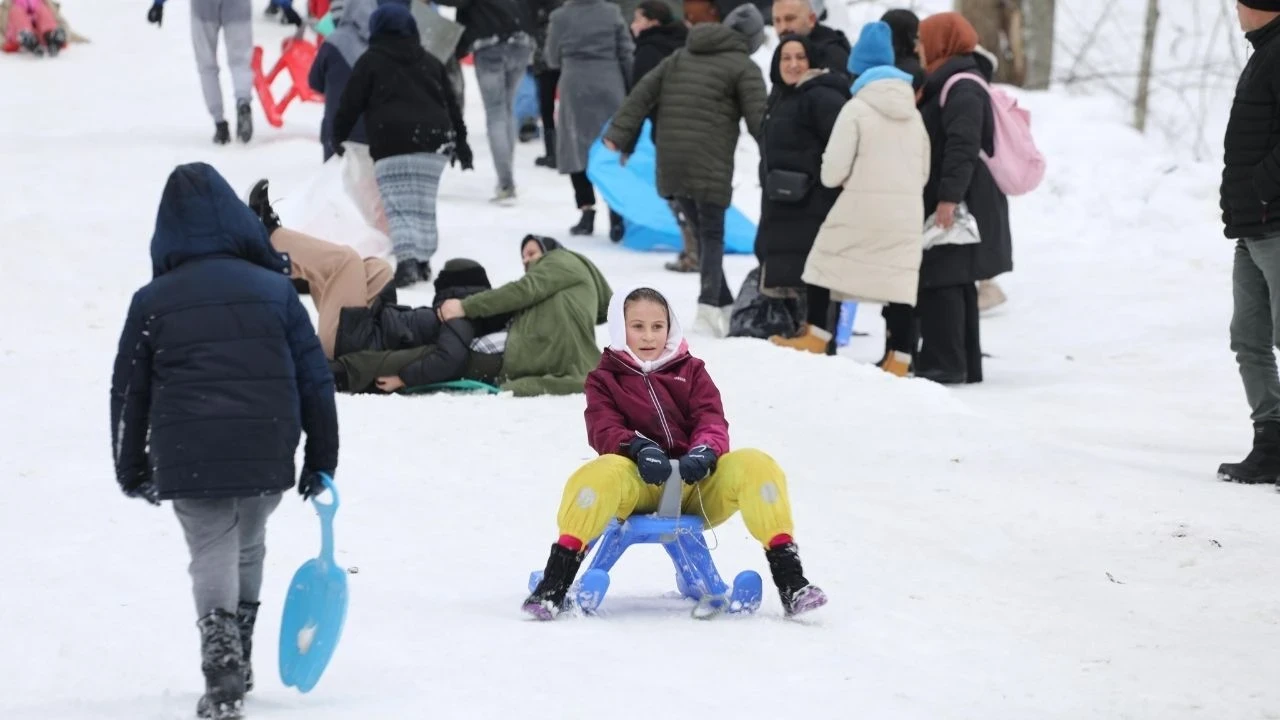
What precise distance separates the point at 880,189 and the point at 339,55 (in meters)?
5.01

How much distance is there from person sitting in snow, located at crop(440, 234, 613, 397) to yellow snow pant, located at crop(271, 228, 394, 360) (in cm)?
46

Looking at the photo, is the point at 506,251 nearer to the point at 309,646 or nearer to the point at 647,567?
the point at 647,567

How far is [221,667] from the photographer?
13.8 feet

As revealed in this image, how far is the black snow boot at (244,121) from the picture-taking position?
15328mm

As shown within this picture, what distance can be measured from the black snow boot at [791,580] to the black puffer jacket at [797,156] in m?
4.92

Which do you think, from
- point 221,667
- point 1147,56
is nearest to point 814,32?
point 221,667

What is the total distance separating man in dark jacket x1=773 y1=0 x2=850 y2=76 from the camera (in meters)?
10.5

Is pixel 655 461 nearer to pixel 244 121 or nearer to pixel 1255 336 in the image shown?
pixel 1255 336

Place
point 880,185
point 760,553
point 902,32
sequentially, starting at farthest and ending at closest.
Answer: point 902,32 < point 880,185 < point 760,553

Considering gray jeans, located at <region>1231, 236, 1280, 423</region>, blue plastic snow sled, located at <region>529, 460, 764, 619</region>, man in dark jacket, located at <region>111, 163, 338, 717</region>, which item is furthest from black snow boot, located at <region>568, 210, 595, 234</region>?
man in dark jacket, located at <region>111, 163, 338, 717</region>

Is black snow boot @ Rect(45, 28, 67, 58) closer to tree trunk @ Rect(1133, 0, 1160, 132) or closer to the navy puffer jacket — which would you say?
tree trunk @ Rect(1133, 0, 1160, 132)

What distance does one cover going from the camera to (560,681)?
4.48 meters

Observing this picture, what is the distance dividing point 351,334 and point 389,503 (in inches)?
97.7

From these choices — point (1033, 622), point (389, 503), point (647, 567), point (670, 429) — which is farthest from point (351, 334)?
point (1033, 622)
